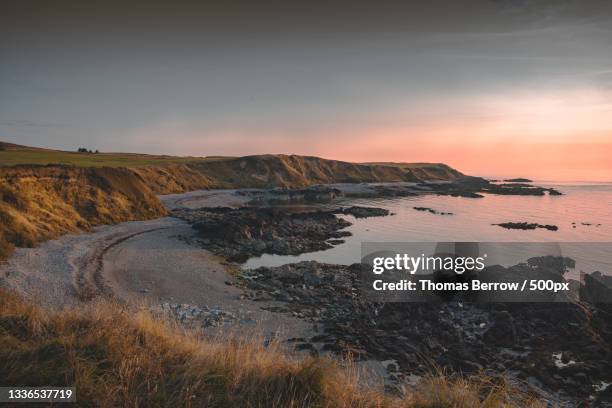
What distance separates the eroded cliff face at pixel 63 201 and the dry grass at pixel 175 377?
20046 mm

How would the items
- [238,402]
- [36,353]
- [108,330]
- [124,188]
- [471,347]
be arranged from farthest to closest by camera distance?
1. [124,188]
2. [471,347]
3. [108,330]
4. [36,353]
5. [238,402]

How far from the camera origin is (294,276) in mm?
23422

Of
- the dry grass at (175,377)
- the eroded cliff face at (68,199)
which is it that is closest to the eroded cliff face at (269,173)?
the eroded cliff face at (68,199)

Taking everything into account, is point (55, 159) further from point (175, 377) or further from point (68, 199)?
point (175, 377)

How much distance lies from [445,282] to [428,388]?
57.7ft

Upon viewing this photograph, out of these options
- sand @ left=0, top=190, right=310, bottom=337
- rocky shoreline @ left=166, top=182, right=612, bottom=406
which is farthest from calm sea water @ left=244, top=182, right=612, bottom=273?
rocky shoreline @ left=166, top=182, right=612, bottom=406

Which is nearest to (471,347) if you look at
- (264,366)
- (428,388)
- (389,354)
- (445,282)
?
(389,354)

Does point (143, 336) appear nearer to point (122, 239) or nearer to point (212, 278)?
point (212, 278)

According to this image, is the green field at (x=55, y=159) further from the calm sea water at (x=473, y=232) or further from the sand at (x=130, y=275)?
the calm sea water at (x=473, y=232)

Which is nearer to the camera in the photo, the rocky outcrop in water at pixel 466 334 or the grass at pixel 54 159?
the rocky outcrop in water at pixel 466 334

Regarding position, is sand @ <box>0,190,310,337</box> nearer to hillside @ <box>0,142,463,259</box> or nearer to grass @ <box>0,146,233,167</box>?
hillside @ <box>0,142,463,259</box>

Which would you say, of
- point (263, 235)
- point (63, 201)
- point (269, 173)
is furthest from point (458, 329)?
point (269, 173)

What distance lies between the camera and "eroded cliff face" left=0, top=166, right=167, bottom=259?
995 inches

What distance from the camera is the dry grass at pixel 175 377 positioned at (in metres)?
4.76
